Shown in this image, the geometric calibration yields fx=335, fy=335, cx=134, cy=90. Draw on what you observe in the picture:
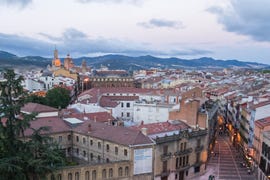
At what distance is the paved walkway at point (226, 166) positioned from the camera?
57.2m

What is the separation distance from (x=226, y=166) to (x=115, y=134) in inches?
967

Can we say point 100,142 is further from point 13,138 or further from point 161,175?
point 13,138

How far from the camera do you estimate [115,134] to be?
166 ft

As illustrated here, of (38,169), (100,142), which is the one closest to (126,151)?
(100,142)

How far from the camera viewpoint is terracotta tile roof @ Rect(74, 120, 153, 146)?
47.8m

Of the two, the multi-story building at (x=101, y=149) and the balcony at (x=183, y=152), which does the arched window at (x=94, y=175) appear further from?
the balcony at (x=183, y=152)

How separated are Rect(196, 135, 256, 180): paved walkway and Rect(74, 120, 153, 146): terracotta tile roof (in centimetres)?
1543

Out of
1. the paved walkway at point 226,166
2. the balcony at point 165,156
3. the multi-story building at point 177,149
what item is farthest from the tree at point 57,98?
the balcony at point 165,156

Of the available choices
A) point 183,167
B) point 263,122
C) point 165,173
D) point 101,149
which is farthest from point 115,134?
point 263,122

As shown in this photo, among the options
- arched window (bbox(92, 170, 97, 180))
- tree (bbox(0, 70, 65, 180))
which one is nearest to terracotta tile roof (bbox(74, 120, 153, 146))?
arched window (bbox(92, 170, 97, 180))

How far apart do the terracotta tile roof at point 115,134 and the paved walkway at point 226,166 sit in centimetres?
1543

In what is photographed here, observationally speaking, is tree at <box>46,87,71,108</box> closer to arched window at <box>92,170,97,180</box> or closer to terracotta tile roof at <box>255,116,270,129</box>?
arched window at <box>92,170,97,180</box>

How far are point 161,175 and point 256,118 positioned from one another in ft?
75.2

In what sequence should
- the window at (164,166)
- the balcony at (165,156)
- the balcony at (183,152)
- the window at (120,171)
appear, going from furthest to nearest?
1. the balcony at (183,152)
2. the window at (164,166)
3. the balcony at (165,156)
4. the window at (120,171)
